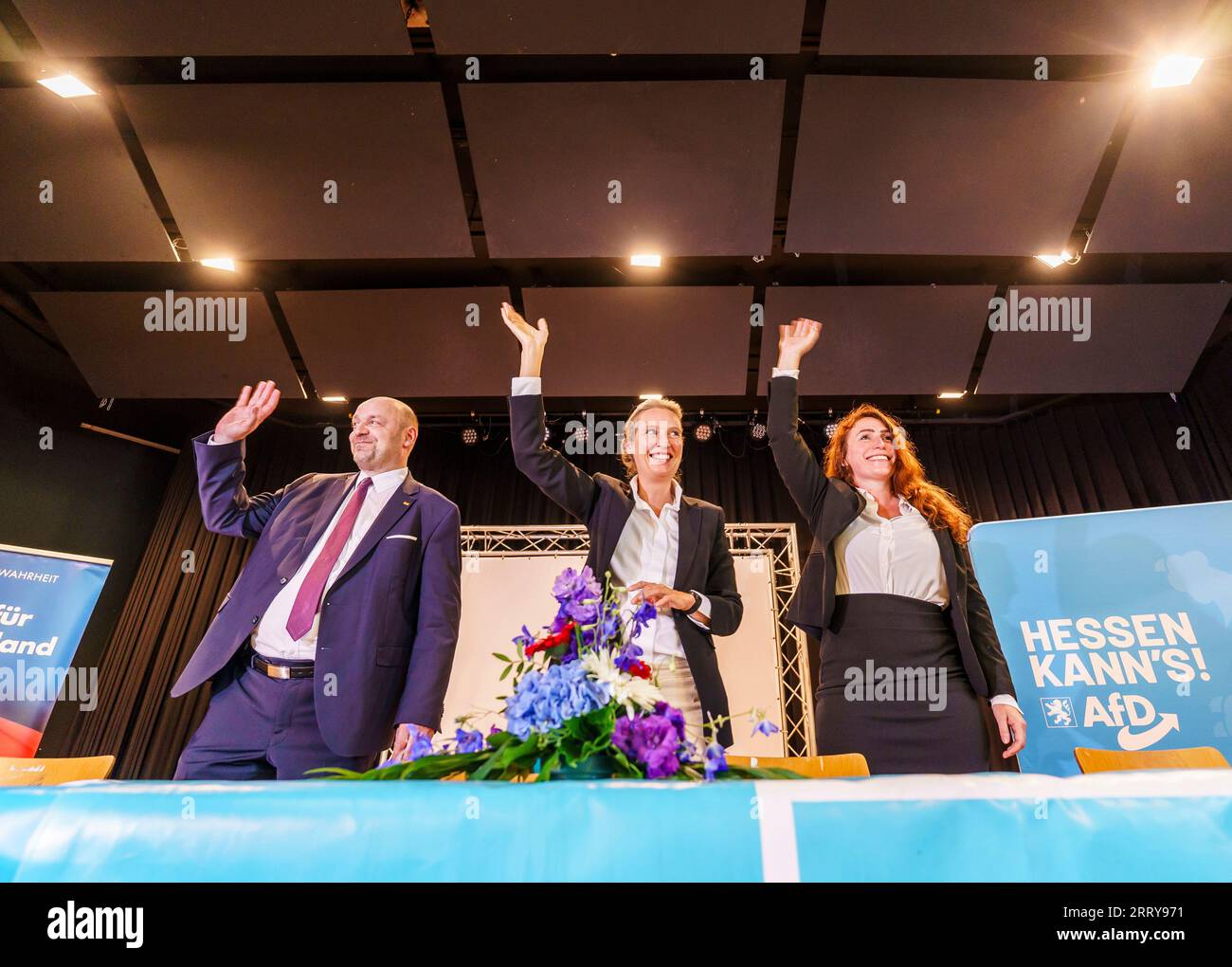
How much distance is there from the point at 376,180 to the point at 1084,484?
490 centimetres

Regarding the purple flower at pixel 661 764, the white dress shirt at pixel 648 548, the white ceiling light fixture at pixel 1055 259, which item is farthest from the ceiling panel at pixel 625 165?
the purple flower at pixel 661 764

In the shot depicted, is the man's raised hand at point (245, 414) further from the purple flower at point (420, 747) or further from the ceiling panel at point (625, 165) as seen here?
the ceiling panel at point (625, 165)

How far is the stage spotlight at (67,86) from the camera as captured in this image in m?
3.00

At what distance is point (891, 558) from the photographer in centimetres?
203

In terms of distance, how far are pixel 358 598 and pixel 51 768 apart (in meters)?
1.23

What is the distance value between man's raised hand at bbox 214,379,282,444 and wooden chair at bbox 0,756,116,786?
40.4 inches

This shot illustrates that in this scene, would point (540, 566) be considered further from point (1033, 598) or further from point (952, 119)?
point (952, 119)

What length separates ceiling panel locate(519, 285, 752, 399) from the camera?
407 cm

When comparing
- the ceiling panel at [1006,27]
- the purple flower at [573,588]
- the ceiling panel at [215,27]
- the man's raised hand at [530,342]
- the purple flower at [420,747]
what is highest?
the ceiling panel at [215,27]

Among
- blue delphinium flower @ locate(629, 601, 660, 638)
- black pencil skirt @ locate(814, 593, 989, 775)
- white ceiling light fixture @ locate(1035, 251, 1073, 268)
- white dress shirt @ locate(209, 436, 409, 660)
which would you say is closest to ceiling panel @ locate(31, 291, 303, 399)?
white dress shirt @ locate(209, 436, 409, 660)

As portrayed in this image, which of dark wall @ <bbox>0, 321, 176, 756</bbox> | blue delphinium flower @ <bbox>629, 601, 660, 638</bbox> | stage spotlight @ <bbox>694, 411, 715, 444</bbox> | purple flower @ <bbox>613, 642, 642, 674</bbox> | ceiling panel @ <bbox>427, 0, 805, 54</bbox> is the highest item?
ceiling panel @ <bbox>427, 0, 805, 54</bbox>

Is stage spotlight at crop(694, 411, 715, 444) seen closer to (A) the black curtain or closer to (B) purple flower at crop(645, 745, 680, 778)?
(A) the black curtain
